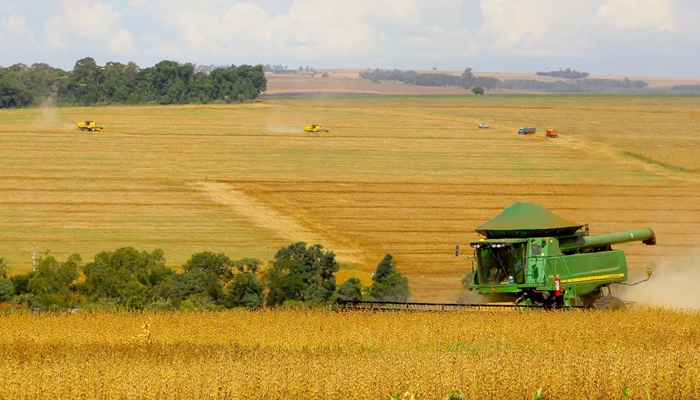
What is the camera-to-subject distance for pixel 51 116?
324ft

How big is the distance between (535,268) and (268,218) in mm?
30937

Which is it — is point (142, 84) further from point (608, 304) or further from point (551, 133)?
point (608, 304)

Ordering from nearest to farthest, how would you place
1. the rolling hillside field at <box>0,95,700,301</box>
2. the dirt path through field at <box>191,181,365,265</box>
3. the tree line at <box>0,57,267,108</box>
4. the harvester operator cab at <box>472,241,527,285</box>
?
the harvester operator cab at <box>472,241,527,285</box> → the dirt path through field at <box>191,181,365,265</box> → the rolling hillside field at <box>0,95,700,301</box> → the tree line at <box>0,57,267,108</box>

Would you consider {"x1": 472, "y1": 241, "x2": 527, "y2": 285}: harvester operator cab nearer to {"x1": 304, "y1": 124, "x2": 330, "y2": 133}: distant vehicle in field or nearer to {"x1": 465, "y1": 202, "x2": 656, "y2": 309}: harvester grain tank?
{"x1": 465, "y1": 202, "x2": 656, "y2": 309}: harvester grain tank

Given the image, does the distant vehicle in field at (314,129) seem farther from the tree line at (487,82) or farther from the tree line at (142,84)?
the tree line at (487,82)

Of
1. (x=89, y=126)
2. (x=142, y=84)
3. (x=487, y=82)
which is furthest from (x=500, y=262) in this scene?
(x=487, y=82)

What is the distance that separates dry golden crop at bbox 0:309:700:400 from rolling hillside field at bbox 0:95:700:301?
1629 cm

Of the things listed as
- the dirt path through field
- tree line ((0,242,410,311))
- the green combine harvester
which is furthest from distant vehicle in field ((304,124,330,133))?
the green combine harvester

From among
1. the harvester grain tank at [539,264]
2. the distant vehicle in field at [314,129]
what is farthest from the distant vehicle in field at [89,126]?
the harvester grain tank at [539,264]

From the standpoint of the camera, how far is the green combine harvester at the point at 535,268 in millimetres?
23312

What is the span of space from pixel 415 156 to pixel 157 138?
21.8 metres

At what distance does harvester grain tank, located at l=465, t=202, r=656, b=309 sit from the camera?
76.5 ft

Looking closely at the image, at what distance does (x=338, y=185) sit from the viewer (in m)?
61.7

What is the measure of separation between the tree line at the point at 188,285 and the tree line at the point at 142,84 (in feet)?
292
